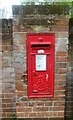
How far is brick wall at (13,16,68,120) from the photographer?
3.90 meters

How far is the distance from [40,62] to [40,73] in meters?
0.19

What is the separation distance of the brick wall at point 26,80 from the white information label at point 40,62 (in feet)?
0.66

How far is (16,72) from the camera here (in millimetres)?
4051

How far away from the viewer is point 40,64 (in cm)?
395

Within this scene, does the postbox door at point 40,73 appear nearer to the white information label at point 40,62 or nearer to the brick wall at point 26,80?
the white information label at point 40,62

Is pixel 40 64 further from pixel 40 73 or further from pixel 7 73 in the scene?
pixel 7 73

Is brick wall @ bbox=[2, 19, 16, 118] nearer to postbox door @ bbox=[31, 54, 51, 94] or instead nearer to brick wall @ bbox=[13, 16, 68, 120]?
brick wall @ bbox=[13, 16, 68, 120]

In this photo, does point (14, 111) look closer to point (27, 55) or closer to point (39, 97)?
point (39, 97)

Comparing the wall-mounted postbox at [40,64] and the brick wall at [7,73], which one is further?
the brick wall at [7,73]

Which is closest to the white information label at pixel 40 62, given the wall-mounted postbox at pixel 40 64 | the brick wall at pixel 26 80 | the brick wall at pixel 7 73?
the wall-mounted postbox at pixel 40 64

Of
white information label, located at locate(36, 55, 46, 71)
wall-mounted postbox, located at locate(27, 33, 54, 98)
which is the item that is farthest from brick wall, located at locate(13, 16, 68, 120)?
white information label, located at locate(36, 55, 46, 71)

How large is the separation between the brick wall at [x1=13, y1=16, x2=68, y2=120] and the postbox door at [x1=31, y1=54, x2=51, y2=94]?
12 centimetres

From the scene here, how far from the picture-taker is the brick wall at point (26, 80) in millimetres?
3902

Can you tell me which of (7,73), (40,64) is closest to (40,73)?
(40,64)
